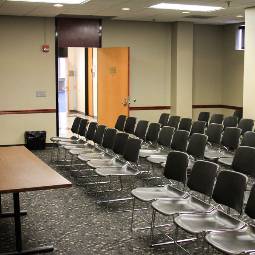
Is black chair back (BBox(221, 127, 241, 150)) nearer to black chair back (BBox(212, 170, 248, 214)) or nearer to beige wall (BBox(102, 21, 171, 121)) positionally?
black chair back (BBox(212, 170, 248, 214))

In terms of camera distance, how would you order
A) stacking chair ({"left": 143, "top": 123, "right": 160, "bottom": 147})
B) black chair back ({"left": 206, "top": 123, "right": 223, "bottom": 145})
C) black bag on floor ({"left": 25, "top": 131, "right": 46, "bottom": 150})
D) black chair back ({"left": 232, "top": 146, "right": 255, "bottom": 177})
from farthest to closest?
black bag on floor ({"left": 25, "top": 131, "right": 46, "bottom": 150}) < stacking chair ({"left": 143, "top": 123, "right": 160, "bottom": 147}) < black chair back ({"left": 206, "top": 123, "right": 223, "bottom": 145}) < black chair back ({"left": 232, "top": 146, "right": 255, "bottom": 177})

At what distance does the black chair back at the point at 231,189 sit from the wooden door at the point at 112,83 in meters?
6.61

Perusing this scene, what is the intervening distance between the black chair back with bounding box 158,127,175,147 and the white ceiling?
243cm

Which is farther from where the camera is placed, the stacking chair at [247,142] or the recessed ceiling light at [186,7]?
the recessed ceiling light at [186,7]

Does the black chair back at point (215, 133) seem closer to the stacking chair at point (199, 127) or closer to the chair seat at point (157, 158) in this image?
the stacking chair at point (199, 127)

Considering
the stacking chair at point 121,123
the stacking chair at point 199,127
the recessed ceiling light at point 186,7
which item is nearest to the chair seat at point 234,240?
the stacking chair at point 199,127

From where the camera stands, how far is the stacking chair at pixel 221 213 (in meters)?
3.60

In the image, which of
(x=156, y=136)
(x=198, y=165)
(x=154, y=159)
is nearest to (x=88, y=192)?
(x=154, y=159)

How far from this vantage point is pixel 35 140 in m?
9.68

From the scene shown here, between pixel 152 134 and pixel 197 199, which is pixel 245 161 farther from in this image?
pixel 152 134

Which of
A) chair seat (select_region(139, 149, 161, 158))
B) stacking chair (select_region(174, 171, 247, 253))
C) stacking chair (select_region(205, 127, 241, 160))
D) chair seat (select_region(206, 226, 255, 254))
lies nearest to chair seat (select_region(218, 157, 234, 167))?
stacking chair (select_region(205, 127, 241, 160))

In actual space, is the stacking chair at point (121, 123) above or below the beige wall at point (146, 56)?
below

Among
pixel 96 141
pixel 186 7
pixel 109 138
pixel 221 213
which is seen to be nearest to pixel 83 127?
pixel 96 141

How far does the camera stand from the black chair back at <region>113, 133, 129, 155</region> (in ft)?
20.4
